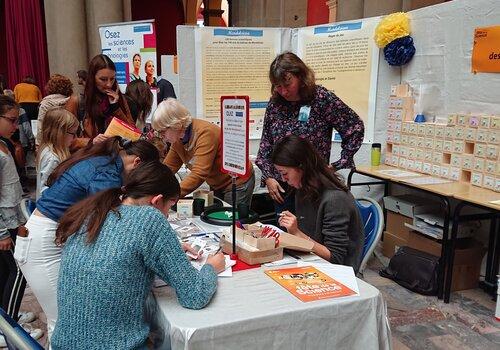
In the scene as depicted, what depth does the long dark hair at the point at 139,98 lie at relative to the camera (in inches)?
143

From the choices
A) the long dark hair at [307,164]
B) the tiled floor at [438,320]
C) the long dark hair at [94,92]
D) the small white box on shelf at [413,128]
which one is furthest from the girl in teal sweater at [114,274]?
the small white box on shelf at [413,128]

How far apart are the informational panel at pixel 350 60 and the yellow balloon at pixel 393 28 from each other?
127mm

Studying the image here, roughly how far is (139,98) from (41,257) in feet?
7.52

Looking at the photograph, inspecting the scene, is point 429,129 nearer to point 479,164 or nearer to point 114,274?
point 479,164

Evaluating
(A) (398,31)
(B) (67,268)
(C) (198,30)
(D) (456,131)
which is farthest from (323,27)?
(B) (67,268)

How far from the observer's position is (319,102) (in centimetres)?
243

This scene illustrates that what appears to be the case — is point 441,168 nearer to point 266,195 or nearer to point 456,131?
point 456,131

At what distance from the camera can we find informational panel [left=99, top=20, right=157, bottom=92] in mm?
4590

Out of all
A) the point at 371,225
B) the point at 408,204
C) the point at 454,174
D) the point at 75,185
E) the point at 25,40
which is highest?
the point at 25,40

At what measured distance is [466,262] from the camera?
295 centimetres

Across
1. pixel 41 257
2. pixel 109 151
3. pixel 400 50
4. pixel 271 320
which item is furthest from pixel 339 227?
pixel 400 50

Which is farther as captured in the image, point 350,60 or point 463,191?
point 350,60

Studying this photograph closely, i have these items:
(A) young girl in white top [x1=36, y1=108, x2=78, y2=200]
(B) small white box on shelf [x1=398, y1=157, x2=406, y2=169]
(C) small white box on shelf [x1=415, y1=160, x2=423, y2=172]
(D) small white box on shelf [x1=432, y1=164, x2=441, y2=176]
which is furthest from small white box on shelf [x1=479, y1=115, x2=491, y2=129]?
(A) young girl in white top [x1=36, y1=108, x2=78, y2=200]

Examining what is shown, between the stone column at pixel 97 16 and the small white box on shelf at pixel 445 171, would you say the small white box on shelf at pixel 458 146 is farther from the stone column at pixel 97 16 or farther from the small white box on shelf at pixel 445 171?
the stone column at pixel 97 16
